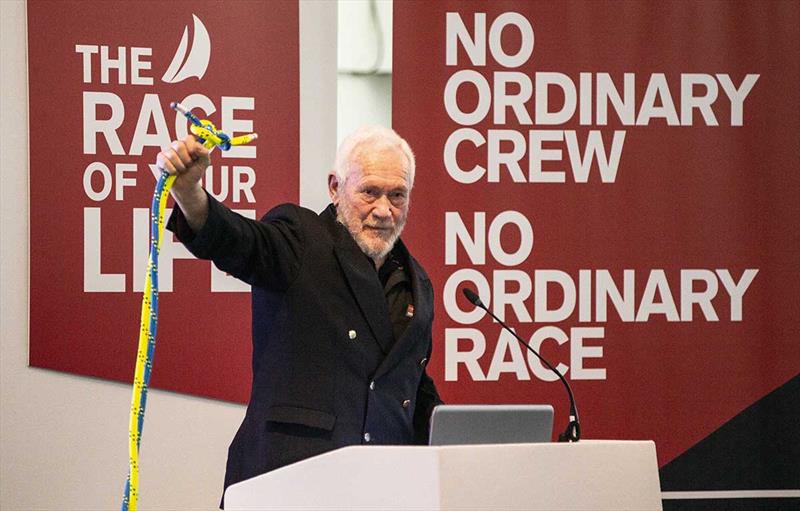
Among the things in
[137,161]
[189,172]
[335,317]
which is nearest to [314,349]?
[335,317]

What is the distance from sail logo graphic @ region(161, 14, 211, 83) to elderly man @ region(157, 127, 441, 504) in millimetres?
1171

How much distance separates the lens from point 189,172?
1896 mm

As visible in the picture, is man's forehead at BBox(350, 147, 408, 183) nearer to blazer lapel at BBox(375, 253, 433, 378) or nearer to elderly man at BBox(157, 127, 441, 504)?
elderly man at BBox(157, 127, 441, 504)

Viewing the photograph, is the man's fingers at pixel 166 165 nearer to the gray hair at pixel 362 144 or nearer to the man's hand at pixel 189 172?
the man's hand at pixel 189 172

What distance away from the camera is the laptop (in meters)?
1.77

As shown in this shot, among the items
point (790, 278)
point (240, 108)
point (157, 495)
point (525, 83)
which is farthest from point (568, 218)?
point (157, 495)

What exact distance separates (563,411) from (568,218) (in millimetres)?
609

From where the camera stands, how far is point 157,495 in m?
3.49

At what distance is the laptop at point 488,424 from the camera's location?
1.77m

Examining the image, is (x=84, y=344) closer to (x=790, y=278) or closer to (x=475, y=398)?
(x=475, y=398)

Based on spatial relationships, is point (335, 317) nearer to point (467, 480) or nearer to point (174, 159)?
point (174, 159)

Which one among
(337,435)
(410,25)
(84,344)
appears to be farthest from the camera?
(410,25)

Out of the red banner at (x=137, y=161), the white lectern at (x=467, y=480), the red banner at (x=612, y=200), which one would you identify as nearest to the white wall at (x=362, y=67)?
the red banner at (x=612, y=200)

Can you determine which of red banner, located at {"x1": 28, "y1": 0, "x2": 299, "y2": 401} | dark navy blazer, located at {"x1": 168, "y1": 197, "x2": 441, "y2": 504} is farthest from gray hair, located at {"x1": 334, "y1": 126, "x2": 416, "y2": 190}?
red banner, located at {"x1": 28, "y1": 0, "x2": 299, "y2": 401}
